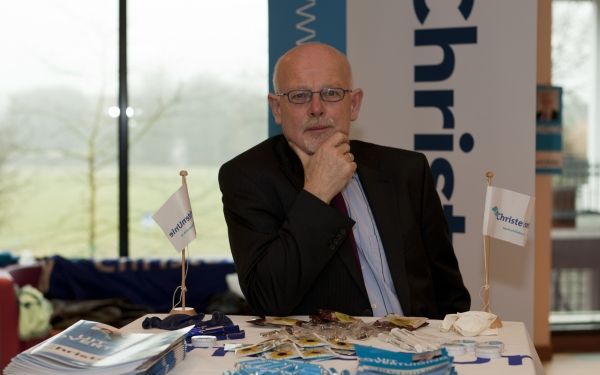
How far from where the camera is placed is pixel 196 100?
5.71 metres

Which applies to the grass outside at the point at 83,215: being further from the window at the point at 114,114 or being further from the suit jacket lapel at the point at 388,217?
the suit jacket lapel at the point at 388,217

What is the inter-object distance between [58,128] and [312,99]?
3.48 metres

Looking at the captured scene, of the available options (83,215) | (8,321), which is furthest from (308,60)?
(83,215)

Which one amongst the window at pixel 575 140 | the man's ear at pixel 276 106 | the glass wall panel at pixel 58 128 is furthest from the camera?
the window at pixel 575 140

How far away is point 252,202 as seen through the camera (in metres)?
2.43

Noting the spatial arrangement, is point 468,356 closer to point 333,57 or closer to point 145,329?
point 145,329

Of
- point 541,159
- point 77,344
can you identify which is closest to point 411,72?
point 541,159

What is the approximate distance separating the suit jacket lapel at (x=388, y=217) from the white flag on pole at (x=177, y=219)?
55cm

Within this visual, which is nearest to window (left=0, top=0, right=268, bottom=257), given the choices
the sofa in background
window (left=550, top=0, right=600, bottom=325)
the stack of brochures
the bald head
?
the sofa in background

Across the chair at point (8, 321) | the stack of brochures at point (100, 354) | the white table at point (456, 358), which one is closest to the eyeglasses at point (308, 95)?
the white table at point (456, 358)

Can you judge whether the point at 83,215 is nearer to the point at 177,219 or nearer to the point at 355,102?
the point at 355,102

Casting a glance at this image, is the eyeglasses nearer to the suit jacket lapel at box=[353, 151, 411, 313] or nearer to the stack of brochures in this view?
the suit jacket lapel at box=[353, 151, 411, 313]

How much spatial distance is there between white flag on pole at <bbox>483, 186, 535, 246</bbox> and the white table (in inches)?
9.8

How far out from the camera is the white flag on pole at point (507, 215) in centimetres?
223
